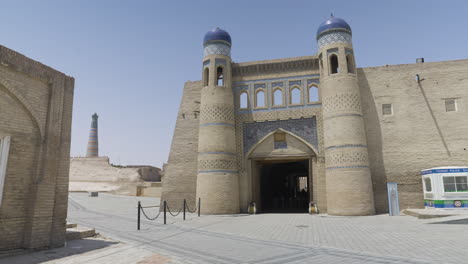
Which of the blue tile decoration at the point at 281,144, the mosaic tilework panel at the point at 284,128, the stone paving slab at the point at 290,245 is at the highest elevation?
the mosaic tilework panel at the point at 284,128

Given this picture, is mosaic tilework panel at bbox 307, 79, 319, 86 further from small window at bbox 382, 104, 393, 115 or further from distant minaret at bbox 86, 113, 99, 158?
distant minaret at bbox 86, 113, 99, 158

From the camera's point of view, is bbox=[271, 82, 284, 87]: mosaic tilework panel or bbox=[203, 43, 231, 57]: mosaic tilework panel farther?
bbox=[203, 43, 231, 57]: mosaic tilework panel

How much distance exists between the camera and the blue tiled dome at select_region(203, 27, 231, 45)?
16.8 metres

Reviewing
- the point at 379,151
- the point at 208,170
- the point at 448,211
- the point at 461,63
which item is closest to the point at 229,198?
the point at 208,170

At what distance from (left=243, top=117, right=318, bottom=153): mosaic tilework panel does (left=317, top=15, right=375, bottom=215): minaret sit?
0.81 m

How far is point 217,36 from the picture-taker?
1681 centimetres

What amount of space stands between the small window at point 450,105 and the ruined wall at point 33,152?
15.3 meters

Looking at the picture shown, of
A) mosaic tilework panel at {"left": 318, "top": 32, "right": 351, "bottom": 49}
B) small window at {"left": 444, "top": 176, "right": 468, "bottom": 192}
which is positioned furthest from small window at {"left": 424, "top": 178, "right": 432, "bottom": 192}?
mosaic tilework panel at {"left": 318, "top": 32, "right": 351, "bottom": 49}

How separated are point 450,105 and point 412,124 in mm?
1851

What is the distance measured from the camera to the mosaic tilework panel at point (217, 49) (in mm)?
16781

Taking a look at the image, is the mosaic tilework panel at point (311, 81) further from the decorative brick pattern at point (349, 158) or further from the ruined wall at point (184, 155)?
the ruined wall at point (184, 155)

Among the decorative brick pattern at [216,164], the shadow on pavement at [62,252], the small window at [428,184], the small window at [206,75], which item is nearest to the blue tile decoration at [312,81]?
the small window at [206,75]

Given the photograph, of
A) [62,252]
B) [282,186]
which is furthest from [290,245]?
[282,186]

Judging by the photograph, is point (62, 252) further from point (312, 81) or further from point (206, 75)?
point (312, 81)
